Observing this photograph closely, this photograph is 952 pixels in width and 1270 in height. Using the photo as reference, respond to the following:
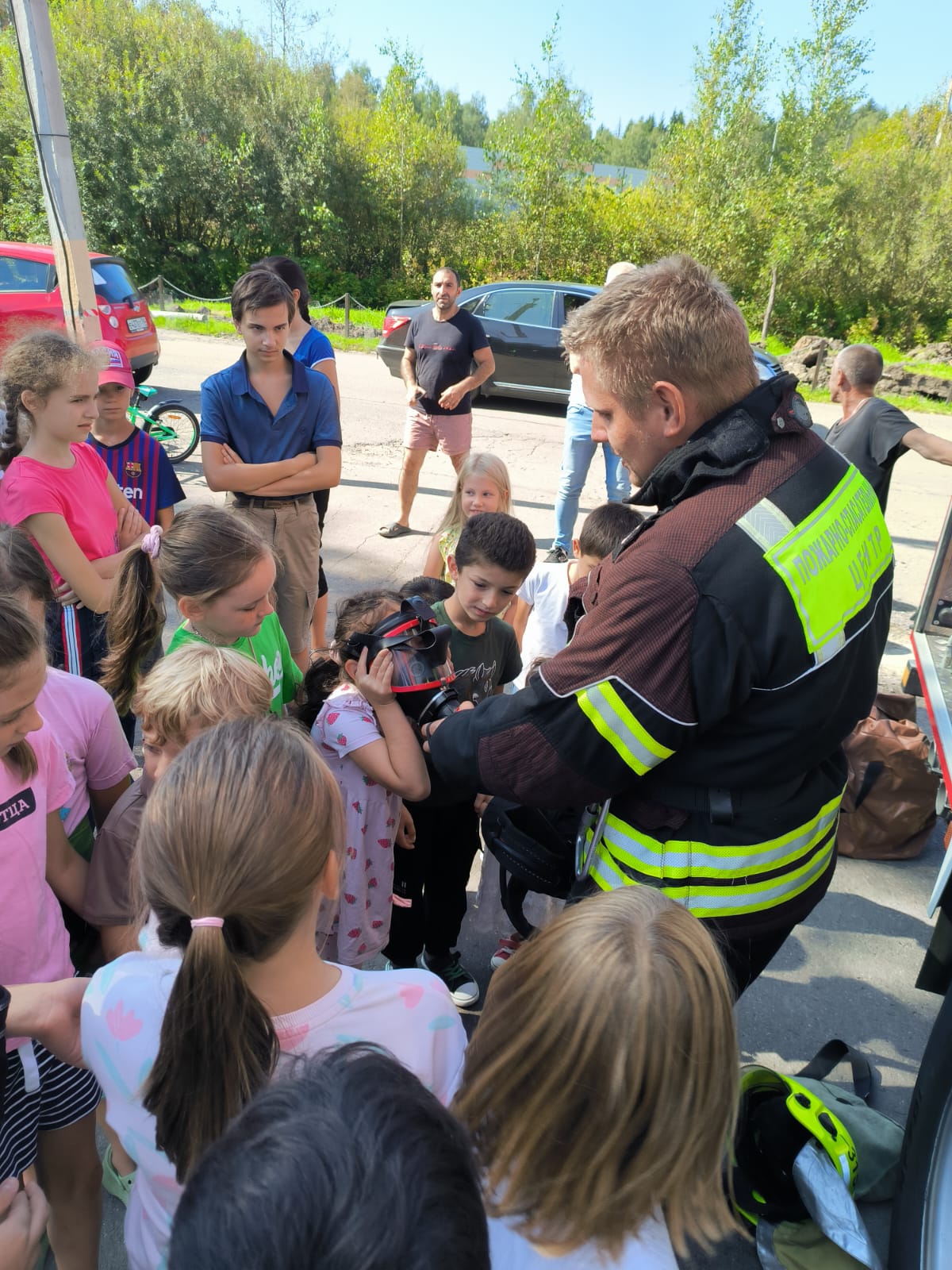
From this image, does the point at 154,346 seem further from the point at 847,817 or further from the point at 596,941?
the point at 596,941

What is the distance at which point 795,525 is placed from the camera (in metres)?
1.47

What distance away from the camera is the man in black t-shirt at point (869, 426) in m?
4.39

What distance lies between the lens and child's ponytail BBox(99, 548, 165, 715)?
250cm

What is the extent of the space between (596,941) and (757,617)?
2.00 ft

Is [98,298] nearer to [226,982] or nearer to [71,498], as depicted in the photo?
[71,498]

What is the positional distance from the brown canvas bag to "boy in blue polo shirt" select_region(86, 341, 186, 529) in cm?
300

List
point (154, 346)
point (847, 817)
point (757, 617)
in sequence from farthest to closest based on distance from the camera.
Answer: point (154, 346), point (847, 817), point (757, 617)

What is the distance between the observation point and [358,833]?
215 cm

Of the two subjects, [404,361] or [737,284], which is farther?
[737,284]

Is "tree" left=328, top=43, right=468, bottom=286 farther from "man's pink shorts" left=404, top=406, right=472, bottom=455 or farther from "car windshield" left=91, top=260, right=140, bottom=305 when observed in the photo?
"man's pink shorts" left=404, top=406, right=472, bottom=455

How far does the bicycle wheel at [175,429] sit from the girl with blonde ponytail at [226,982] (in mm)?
6865

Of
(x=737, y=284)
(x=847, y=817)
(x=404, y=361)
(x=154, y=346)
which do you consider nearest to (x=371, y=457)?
(x=404, y=361)

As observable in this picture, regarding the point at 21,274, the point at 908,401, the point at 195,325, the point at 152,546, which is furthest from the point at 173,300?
the point at 152,546

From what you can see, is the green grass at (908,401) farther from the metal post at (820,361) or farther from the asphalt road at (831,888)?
the asphalt road at (831,888)
